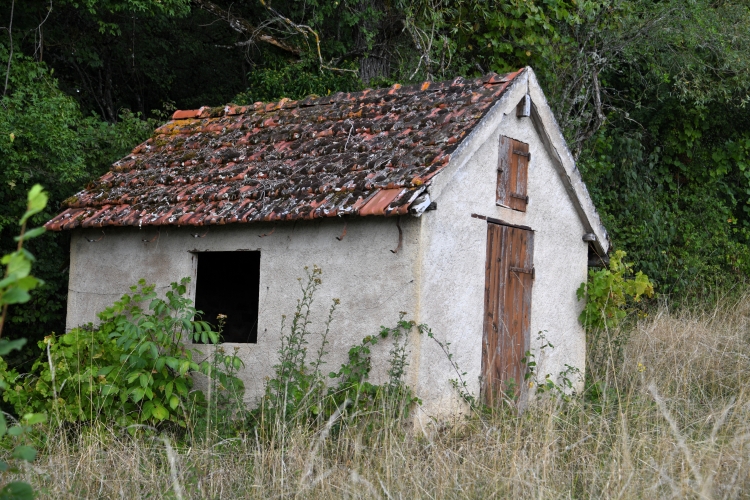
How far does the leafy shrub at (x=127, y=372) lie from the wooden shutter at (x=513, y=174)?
129 inches

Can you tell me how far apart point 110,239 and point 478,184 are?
4.29m

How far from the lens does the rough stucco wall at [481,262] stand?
25.8 feet

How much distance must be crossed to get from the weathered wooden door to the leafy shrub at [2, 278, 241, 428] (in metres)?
2.62

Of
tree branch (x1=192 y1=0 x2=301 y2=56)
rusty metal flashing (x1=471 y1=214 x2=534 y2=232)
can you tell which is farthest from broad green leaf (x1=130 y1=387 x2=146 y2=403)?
tree branch (x1=192 y1=0 x2=301 y2=56)

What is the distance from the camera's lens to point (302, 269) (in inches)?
325

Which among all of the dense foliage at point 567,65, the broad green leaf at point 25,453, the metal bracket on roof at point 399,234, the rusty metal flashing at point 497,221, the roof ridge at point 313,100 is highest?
the dense foliage at point 567,65

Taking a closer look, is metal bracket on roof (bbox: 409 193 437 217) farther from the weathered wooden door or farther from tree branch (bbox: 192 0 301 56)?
tree branch (bbox: 192 0 301 56)

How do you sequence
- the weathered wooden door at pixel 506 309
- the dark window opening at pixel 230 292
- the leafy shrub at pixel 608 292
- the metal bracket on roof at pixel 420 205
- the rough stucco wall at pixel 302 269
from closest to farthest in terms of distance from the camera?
the metal bracket on roof at pixel 420 205
the rough stucco wall at pixel 302 269
the weathered wooden door at pixel 506 309
the leafy shrub at pixel 608 292
the dark window opening at pixel 230 292

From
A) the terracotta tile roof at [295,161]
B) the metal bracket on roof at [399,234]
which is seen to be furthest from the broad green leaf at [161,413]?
the metal bracket on roof at [399,234]

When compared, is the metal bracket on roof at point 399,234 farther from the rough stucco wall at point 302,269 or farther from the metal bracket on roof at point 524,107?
the metal bracket on roof at point 524,107

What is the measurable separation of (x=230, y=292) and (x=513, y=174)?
14.9 ft

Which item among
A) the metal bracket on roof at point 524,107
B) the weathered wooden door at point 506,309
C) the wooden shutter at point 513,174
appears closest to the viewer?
the weathered wooden door at point 506,309

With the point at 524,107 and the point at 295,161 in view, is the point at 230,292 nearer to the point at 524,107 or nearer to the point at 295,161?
the point at 295,161

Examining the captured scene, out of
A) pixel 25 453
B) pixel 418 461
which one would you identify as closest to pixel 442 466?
pixel 418 461
